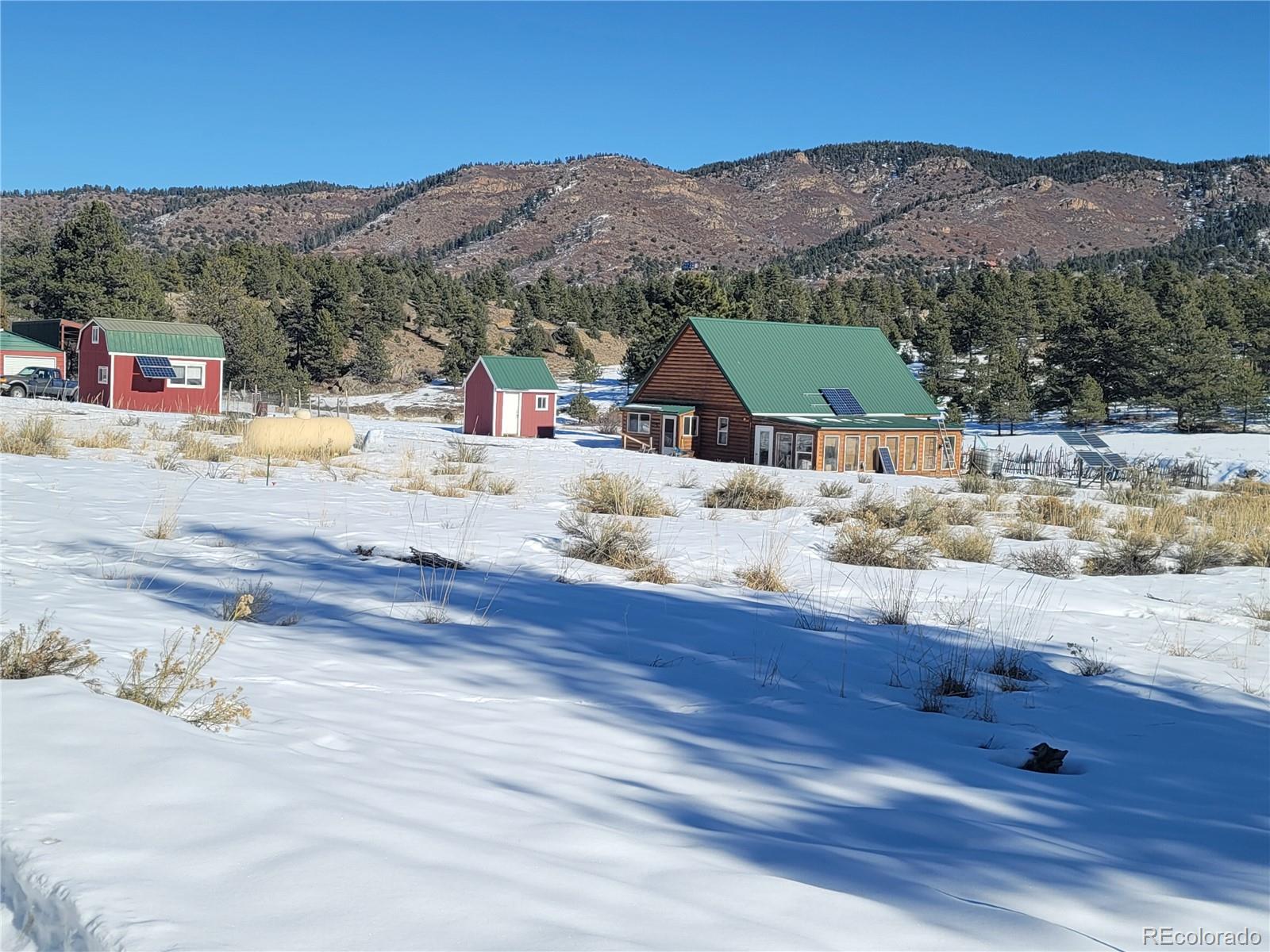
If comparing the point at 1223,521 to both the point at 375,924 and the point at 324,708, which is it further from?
the point at 375,924

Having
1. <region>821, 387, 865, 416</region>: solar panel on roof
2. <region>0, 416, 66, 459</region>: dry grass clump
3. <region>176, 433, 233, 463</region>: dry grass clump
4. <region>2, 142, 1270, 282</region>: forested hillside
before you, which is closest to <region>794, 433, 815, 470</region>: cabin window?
<region>821, 387, 865, 416</region>: solar panel on roof

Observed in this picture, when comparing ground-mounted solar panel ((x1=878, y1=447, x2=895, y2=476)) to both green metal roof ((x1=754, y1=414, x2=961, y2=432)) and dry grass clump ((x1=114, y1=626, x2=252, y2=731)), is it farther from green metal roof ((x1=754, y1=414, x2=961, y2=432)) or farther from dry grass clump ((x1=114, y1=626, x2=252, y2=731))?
dry grass clump ((x1=114, y1=626, x2=252, y2=731))

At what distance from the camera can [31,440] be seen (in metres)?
15.6

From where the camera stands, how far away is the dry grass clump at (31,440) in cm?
1502

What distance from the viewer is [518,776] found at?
3973mm

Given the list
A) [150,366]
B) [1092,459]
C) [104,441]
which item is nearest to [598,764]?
[104,441]

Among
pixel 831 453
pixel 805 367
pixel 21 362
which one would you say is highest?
pixel 805 367

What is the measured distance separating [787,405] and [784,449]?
219 cm

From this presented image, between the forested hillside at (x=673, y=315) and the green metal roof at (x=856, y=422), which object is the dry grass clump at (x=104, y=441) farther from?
the forested hillside at (x=673, y=315)

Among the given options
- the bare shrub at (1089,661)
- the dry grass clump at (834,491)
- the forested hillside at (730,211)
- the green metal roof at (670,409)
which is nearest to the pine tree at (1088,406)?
the green metal roof at (670,409)

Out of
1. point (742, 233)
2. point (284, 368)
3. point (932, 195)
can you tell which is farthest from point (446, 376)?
point (932, 195)

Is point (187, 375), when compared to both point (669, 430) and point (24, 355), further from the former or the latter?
point (669, 430)

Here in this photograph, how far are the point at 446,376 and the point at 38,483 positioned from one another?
58527 mm

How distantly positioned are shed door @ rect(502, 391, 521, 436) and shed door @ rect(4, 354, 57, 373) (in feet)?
71.7
